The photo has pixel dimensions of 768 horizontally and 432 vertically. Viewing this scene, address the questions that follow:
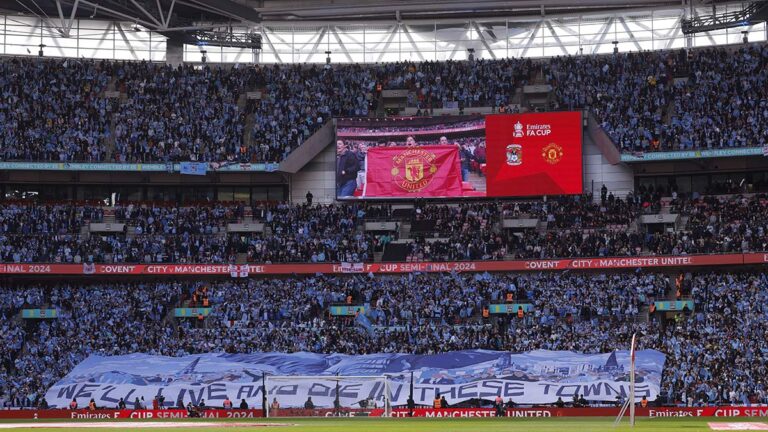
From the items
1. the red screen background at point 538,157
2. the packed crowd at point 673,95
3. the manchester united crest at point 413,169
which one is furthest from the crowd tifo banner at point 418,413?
the manchester united crest at point 413,169

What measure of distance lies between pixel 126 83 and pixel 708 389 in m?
46.0

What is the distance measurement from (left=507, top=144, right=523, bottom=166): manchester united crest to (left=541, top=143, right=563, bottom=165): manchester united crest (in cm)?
142

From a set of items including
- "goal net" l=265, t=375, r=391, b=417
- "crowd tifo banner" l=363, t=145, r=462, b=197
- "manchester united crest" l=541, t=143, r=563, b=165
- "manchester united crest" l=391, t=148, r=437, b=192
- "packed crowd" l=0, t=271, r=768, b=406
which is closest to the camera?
"goal net" l=265, t=375, r=391, b=417

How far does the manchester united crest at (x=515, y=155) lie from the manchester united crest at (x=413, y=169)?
4908mm

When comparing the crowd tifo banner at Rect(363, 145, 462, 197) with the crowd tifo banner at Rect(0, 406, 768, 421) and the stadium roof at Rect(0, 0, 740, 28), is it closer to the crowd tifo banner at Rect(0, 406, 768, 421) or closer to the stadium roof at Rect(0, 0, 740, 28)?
the stadium roof at Rect(0, 0, 740, 28)

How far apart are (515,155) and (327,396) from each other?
86.8ft

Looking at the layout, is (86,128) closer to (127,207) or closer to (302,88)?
(127,207)

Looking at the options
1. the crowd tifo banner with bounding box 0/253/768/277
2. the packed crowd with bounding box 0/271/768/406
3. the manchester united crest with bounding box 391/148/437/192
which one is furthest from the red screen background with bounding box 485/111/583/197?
the crowd tifo banner with bounding box 0/253/768/277

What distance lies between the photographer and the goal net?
4572cm

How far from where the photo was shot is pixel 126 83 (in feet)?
242

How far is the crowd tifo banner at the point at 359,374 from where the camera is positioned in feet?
155

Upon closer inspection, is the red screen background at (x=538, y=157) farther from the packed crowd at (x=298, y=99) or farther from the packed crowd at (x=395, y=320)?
the packed crowd at (x=395, y=320)

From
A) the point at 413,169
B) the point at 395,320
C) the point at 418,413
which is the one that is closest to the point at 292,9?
the point at 413,169

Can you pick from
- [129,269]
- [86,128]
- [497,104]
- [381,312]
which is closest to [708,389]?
[381,312]
